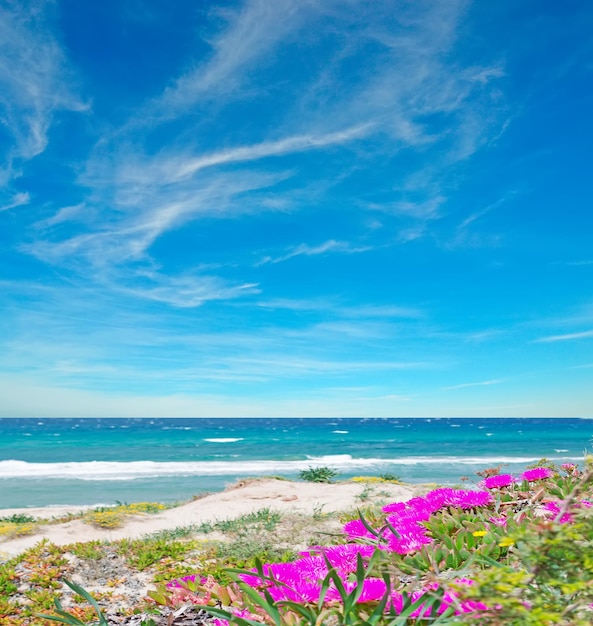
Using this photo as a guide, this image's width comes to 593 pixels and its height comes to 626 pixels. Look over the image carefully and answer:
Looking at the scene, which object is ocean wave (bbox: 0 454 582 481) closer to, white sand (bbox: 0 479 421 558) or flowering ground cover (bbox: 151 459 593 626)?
white sand (bbox: 0 479 421 558)

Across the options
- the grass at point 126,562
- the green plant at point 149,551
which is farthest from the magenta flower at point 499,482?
the green plant at point 149,551

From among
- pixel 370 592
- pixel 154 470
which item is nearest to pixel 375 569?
pixel 370 592

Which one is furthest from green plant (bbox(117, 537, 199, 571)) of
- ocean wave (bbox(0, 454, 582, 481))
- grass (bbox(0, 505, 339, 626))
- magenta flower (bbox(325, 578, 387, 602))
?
ocean wave (bbox(0, 454, 582, 481))

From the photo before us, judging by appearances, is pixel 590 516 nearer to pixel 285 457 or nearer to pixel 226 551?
pixel 226 551

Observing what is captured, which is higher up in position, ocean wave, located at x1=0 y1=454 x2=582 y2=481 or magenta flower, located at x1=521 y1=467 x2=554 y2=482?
magenta flower, located at x1=521 y1=467 x2=554 y2=482

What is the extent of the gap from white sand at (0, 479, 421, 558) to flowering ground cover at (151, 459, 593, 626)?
16.9 feet

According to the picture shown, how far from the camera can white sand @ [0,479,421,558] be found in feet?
25.9

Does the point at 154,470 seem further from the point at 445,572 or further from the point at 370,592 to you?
the point at 370,592

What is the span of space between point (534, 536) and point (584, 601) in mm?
175

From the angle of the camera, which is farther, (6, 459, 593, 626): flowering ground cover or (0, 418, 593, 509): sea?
→ (0, 418, 593, 509): sea

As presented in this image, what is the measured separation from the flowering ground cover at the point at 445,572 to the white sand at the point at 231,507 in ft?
16.9

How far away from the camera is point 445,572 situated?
1.98 metres

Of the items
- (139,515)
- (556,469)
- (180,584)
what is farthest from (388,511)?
(139,515)

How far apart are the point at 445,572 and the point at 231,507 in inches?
335
